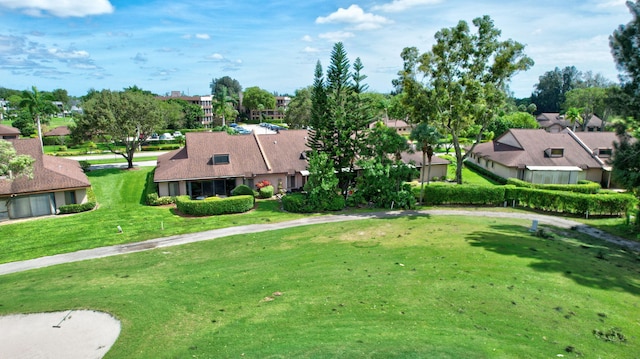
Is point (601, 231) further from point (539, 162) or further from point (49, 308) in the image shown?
point (49, 308)

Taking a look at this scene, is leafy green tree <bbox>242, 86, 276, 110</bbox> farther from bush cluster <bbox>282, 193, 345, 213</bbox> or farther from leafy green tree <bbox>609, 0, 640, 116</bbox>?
leafy green tree <bbox>609, 0, 640, 116</bbox>

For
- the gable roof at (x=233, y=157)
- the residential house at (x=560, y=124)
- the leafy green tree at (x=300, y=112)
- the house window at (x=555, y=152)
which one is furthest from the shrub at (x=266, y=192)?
the residential house at (x=560, y=124)

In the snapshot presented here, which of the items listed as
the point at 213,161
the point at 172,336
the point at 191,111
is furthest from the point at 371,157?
the point at 191,111

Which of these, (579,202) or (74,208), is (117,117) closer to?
(74,208)

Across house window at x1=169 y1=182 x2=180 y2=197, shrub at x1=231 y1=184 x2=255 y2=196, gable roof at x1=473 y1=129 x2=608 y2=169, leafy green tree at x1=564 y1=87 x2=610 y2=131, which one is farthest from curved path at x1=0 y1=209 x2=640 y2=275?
leafy green tree at x1=564 y1=87 x2=610 y2=131

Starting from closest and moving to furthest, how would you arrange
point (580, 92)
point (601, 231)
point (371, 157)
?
point (601, 231) < point (371, 157) < point (580, 92)

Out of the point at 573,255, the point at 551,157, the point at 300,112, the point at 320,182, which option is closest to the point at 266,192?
the point at 320,182
